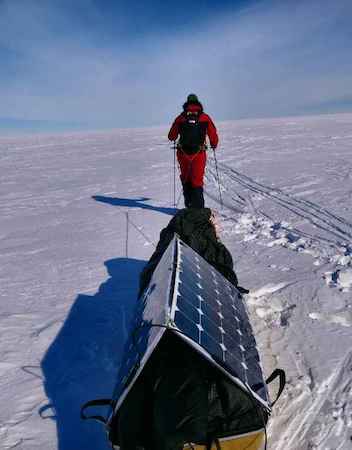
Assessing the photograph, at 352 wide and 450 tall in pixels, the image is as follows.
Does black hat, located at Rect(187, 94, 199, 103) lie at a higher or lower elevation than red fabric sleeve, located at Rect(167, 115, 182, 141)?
higher

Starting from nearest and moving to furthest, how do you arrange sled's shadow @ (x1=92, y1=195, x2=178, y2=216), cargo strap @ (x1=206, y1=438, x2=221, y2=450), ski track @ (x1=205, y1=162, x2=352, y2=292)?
cargo strap @ (x1=206, y1=438, x2=221, y2=450) → ski track @ (x1=205, y1=162, x2=352, y2=292) → sled's shadow @ (x1=92, y1=195, x2=178, y2=216)

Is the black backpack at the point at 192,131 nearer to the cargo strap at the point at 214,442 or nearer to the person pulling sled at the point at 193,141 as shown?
the person pulling sled at the point at 193,141

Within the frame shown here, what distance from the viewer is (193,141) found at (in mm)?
5801

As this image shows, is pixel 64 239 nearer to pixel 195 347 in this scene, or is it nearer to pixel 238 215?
pixel 238 215

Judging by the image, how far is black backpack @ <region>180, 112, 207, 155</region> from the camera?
18.8ft

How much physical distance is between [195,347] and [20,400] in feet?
4.63

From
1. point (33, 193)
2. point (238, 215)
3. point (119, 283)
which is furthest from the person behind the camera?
point (33, 193)

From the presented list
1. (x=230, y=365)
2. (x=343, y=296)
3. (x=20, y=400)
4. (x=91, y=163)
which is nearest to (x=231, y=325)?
(x=230, y=365)

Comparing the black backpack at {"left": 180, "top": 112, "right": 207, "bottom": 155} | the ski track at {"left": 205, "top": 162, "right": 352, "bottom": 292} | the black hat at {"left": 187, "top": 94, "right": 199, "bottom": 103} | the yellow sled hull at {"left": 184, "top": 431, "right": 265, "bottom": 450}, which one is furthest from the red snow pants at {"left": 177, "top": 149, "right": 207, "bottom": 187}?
the yellow sled hull at {"left": 184, "top": 431, "right": 265, "bottom": 450}

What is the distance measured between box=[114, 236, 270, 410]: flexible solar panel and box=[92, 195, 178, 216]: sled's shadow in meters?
4.31

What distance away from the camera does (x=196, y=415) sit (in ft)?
5.69

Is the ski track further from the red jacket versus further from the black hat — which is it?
the black hat

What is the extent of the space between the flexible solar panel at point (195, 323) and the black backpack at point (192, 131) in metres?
3.31

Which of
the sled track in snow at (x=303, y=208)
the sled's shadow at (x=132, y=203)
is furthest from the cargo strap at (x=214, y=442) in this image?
the sled's shadow at (x=132, y=203)
